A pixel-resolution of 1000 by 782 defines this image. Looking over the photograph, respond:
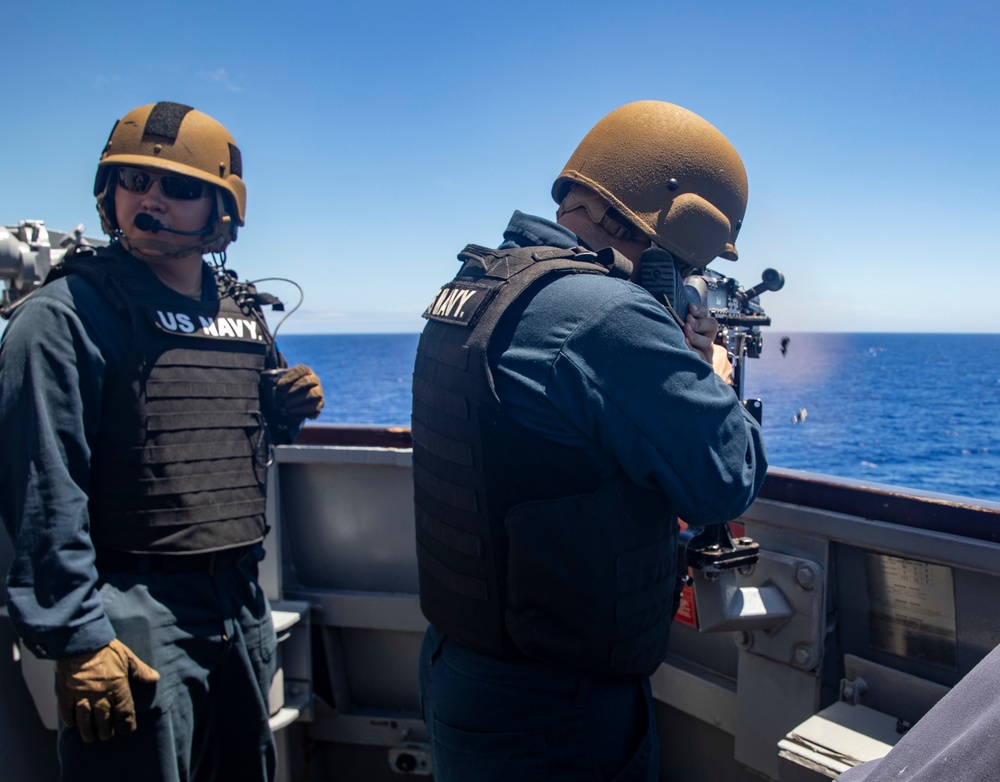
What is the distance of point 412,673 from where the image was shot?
3.26m

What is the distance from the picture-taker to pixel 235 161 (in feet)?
8.36

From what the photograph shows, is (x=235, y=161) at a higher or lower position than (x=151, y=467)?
higher

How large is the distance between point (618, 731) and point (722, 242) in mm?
1155

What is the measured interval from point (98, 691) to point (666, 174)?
180 cm

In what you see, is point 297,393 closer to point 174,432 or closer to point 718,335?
point 174,432

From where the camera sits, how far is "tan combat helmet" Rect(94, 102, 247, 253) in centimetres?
229

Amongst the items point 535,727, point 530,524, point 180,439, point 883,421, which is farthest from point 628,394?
point 883,421

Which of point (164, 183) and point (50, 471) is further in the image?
point (164, 183)

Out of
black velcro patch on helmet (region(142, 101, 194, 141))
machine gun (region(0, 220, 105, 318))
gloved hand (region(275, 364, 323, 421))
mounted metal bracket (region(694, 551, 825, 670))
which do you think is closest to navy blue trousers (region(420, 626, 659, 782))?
mounted metal bracket (region(694, 551, 825, 670))

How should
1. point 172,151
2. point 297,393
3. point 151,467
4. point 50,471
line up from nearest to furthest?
point 50,471 < point 151,467 < point 172,151 < point 297,393

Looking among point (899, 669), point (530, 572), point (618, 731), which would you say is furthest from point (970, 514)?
point (530, 572)

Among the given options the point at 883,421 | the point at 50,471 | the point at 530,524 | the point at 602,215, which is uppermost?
the point at 602,215

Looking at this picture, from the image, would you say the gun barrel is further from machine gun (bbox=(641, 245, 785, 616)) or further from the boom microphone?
the boom microphone

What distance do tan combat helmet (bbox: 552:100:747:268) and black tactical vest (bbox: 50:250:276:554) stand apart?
1.19 m
